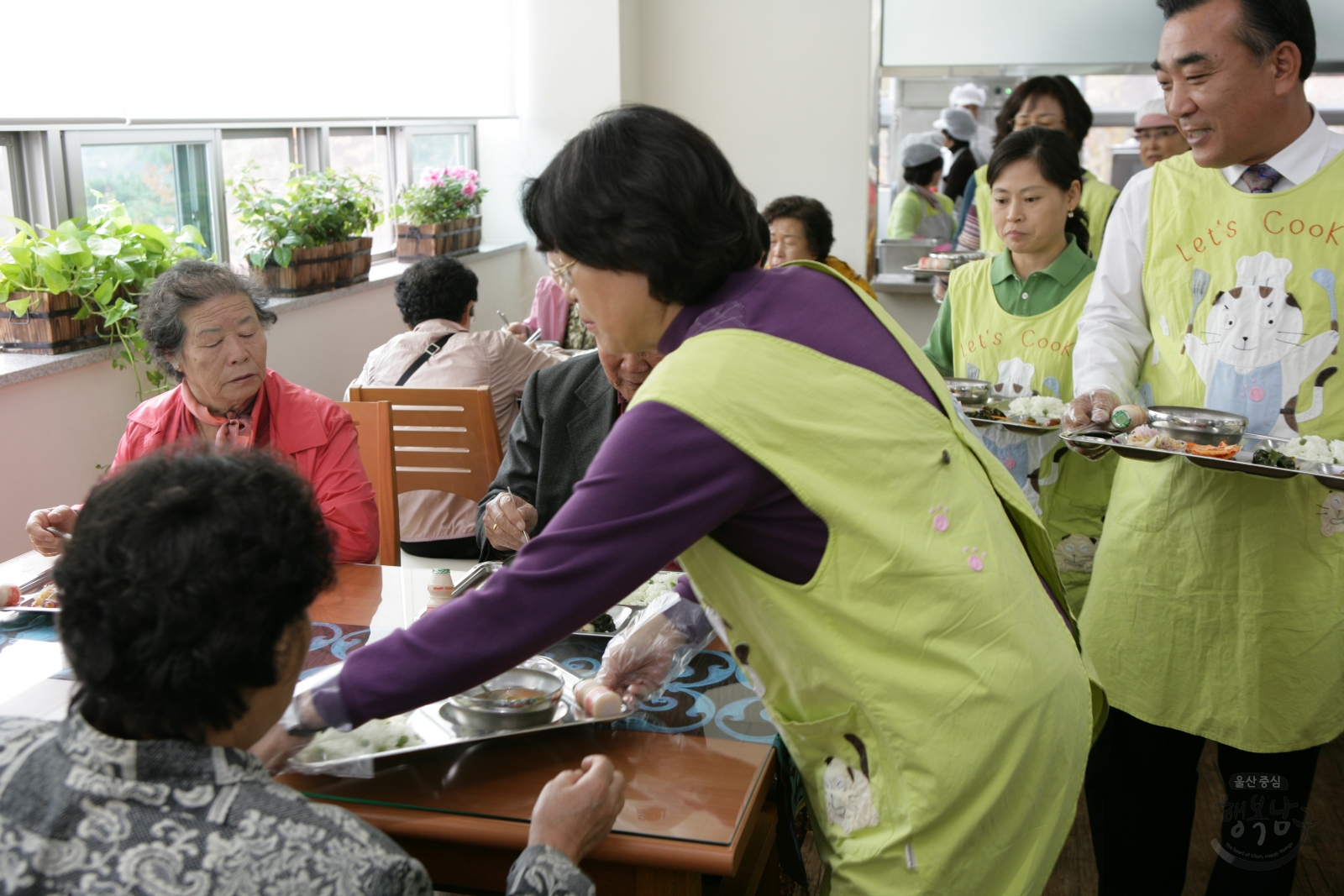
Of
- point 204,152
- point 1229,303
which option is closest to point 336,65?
point 204,152

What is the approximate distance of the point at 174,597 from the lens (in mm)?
853

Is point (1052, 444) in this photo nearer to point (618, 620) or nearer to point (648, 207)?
point (618, 620)

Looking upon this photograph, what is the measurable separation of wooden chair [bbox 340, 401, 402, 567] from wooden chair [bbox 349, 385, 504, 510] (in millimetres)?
259

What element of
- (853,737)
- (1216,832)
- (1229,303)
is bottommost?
(1216,832)

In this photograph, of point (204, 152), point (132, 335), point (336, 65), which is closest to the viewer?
point (132, 335)

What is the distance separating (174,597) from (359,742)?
43 centimetres

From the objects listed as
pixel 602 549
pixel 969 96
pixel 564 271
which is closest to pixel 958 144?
pixel 969 96

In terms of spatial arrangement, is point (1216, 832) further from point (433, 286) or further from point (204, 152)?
point (204, 152)

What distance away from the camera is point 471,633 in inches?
39.7

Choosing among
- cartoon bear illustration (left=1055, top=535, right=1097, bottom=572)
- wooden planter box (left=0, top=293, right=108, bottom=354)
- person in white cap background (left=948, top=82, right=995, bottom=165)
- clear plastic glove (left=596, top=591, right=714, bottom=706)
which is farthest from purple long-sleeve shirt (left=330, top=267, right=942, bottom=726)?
person in white cap background (left=948, top=82, right=995, bottom=165)

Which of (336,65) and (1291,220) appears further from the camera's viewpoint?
(336,65)

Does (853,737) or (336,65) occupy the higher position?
(336,65)

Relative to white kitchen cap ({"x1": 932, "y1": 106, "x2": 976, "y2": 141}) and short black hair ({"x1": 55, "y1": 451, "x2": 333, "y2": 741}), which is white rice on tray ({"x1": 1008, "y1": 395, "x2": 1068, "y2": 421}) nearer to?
short black hair ({"x1": 55, "y1": 451, "x2": 333, "y2": 741})

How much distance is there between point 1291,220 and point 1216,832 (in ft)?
4.57
